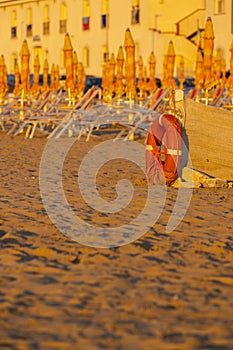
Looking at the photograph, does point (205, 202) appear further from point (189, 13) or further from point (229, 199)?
point (189, 13)

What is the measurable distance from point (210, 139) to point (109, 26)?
3331cm

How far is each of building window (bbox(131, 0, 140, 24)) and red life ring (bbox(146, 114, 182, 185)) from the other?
3171 cm

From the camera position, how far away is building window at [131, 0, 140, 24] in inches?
1571

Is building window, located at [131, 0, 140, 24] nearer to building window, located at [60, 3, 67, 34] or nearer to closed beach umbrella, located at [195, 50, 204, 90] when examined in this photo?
building window, located at [60, 3, 67, 34]

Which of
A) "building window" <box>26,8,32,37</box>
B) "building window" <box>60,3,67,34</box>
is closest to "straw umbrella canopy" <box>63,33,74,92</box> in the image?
"building window" <box>60,3,67,34</box>

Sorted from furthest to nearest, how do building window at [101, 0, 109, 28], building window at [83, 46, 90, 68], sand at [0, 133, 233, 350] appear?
building window at [83, 46, 90, 68] < building window at [101, 0, 109, 28] < sand at [0, 133, 233, 350]

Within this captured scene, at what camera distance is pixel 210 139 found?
29.8ft

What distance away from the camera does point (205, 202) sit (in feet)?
24.7

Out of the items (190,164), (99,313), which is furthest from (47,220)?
(190,164)

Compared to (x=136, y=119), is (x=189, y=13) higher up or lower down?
higher up

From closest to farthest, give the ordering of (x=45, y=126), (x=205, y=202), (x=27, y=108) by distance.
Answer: (x=205, y=202) → (x=27, y=108) → (x=45, y=126)

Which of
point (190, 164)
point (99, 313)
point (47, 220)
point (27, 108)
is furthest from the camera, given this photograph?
point (27, 108)

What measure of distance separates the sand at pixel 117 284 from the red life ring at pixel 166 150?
151 cm

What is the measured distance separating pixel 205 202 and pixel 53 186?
181 cm
